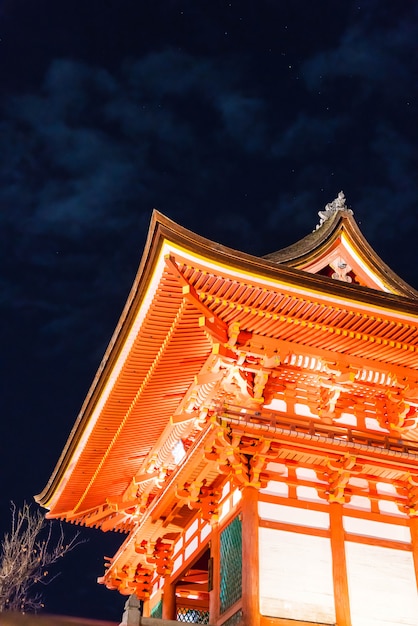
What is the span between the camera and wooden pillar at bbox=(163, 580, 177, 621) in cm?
1586

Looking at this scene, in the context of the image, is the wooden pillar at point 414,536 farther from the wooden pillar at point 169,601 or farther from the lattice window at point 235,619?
the wooden pillar at point 169,601

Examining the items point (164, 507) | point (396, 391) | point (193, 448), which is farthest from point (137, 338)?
point (396, 391)

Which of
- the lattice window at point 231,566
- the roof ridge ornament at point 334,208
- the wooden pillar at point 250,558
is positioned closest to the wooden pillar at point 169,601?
the lattice window at point 231,566

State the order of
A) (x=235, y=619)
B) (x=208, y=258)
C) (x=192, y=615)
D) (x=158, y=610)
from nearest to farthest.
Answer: (x=235, y=619) < (x=208, y=258) < (x=158, y=610) < (x=192, y=615)

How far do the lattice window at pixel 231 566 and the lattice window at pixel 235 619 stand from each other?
0.25m

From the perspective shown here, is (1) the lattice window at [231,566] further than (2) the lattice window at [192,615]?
No

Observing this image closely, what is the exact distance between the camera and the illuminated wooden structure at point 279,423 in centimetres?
1147

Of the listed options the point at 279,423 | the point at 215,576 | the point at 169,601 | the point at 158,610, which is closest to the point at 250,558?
the point at 215,576

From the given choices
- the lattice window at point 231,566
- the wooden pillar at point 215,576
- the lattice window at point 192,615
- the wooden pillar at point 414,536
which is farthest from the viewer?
the lattice window at point 192,615

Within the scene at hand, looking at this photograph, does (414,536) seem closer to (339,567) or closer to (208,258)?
(339,567)

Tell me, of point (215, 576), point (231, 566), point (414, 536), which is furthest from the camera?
point (414, 536)

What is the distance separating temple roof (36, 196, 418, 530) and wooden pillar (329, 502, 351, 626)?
2.49 meters

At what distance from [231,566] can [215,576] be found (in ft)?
2.13

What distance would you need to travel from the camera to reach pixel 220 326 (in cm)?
1266
